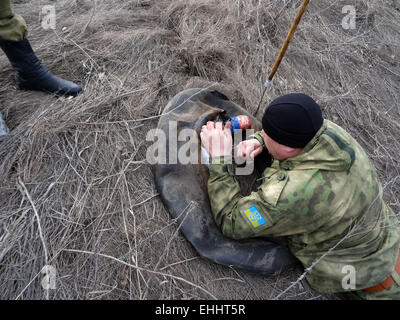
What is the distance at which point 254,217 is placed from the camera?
75.4 inches

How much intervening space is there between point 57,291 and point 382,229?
2113 mm

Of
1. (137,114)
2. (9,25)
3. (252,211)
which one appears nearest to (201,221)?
(252,211)

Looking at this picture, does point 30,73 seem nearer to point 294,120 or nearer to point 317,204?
point 294,120

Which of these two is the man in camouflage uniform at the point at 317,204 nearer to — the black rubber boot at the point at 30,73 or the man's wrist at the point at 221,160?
the man's wrist at the point at 221,160

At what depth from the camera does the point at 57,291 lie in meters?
1.72

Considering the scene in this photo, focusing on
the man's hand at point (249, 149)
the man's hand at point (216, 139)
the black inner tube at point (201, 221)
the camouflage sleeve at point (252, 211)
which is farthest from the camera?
the man's hand at point (249, 149)

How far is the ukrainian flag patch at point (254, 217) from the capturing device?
1.90 meters

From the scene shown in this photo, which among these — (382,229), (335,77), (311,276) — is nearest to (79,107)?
(311,276)

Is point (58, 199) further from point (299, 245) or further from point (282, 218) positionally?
point (299, 245)

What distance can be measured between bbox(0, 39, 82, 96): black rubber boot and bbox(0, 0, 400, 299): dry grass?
124 mm

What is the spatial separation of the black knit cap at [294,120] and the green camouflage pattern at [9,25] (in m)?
2.09

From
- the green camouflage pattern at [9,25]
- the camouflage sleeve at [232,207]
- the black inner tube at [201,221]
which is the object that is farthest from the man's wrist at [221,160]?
the green camouflage pattern at [9,25]

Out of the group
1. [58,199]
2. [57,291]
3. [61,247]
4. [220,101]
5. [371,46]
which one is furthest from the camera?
[371,46]

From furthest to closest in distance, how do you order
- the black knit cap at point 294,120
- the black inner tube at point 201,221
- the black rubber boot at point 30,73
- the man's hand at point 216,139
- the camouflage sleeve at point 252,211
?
the black rubber boot at point 30,73 → the man's hand at point 216,139 → the black inner tube at point 201,221 → the camouflage sleeve at point 252,211 → the black knit cap at point 294,120
